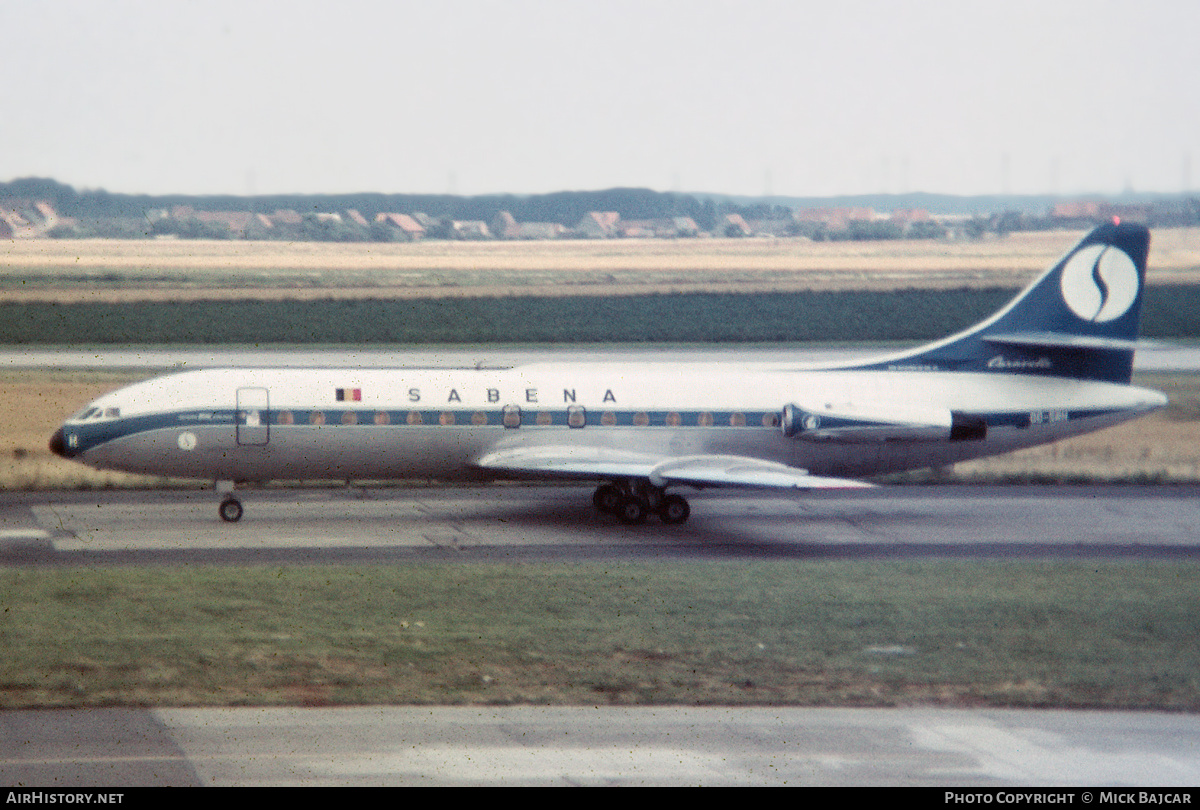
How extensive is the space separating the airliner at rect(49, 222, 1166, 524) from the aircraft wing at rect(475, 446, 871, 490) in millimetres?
48

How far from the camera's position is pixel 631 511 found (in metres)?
30.3

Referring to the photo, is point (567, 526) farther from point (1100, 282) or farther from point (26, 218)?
point (1100, 282)

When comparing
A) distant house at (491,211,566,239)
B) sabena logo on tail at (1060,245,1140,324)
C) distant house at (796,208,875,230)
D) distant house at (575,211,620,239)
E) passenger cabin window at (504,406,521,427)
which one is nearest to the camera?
passenger cabin window at (504,406,521,427)

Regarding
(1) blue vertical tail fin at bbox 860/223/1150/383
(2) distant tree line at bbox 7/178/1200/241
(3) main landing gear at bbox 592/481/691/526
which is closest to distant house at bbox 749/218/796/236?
(2) distant tree line at bbox 7/178/1200/241

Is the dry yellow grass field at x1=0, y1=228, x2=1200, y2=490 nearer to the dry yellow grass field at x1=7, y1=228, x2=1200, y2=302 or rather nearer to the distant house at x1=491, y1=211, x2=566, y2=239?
the dry yellow grass field at x1=7, y1=228, x2=1200, y2=302

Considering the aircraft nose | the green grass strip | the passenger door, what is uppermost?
the passenger door

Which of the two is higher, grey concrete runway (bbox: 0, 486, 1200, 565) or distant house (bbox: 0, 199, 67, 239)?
distant house (bbox: 0, 199, 67, 239)

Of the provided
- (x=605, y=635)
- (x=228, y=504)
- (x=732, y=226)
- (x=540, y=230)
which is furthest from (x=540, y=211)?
(x=605, y=635)

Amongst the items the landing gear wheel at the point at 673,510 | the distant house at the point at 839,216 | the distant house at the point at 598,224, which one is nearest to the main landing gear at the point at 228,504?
the landing gear wheel at the point at 673,510

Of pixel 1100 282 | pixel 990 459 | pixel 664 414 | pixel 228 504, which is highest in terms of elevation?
pixel 1100 282

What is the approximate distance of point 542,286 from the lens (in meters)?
55.2

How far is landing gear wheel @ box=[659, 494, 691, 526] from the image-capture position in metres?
30.4

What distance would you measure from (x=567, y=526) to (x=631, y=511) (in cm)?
152

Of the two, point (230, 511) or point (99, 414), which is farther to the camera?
point (230, 511)
